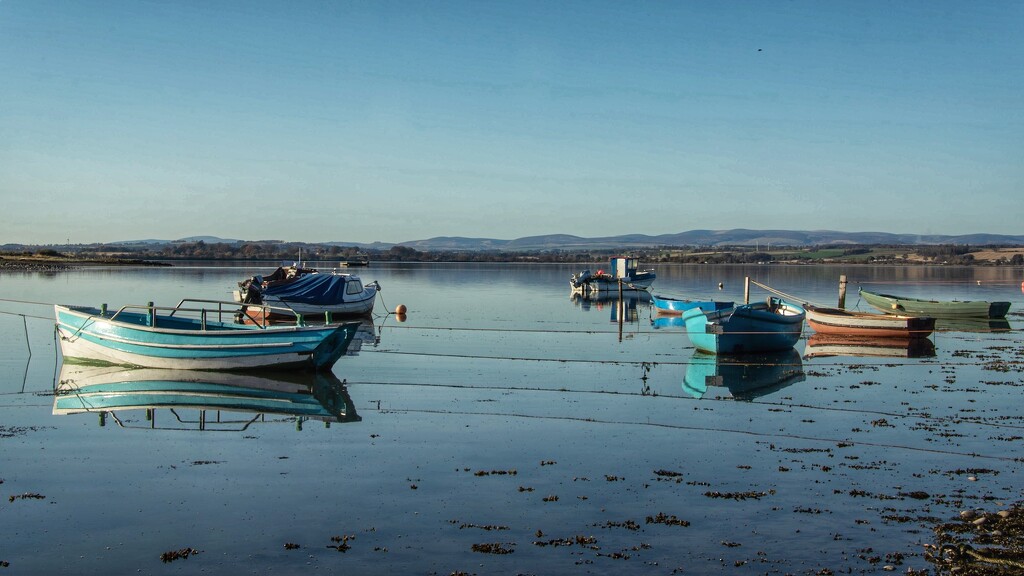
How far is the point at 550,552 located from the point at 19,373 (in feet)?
59.4

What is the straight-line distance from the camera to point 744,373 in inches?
Result: 997

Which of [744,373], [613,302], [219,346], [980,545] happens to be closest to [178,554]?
[980,545]

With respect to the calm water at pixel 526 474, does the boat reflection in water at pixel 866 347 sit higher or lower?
lower

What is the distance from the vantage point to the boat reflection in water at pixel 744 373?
22.1 metres

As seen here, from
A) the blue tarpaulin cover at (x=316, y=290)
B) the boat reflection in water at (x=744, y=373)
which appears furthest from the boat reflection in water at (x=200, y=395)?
the blue tarpaulin cover at (x=316, y=290)

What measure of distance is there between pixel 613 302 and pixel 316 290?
1075 inches

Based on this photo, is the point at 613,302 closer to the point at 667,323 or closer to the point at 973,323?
the point at 667,323

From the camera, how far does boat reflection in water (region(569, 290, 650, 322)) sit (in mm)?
52156

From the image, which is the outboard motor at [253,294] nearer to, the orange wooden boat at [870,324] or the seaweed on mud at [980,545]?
the orange wooden boat at [870,324]

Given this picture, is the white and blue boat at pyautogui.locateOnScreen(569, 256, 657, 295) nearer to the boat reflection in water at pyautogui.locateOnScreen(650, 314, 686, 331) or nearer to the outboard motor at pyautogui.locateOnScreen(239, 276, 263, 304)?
the boat reflection in water at pyautogui.locateOnScreen(650, 314, 686, 331)

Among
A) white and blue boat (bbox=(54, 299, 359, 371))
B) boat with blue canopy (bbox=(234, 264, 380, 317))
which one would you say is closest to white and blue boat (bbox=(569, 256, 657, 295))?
boat with blue canopy (bbox=(234, 264, 380, 317))

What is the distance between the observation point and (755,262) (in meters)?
195

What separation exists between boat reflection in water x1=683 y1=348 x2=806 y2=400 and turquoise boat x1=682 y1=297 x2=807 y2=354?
26 cm

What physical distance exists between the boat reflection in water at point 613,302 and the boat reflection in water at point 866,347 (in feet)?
45.3
